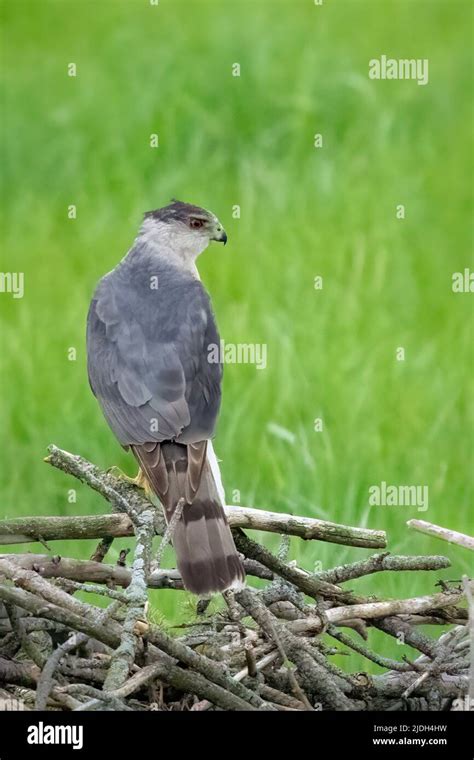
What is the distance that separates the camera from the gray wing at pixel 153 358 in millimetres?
5574

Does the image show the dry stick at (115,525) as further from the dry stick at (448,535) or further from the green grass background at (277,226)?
the green grass background at (277,226)

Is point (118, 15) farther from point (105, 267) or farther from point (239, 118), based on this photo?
point (105, 267)

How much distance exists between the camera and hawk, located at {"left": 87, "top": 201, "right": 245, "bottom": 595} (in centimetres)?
506

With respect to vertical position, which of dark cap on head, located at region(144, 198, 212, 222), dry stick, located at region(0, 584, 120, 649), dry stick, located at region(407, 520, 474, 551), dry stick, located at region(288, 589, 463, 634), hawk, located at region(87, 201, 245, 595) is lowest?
dry stick, located at region(0, 584, 120, 649)

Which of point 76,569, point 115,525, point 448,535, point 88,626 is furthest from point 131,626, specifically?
point 448,535

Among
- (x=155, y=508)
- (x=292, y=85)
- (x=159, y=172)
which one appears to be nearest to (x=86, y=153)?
(x=159, y=172)

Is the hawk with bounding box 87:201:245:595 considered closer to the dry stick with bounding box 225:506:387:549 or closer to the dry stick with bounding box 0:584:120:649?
the dry stick with bounding box 225:506:387:549

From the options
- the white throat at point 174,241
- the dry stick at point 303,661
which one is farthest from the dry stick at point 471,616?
the white throat at point 174,241

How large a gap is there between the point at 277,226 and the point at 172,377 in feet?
14.2

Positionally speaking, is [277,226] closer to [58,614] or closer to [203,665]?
[203,665]

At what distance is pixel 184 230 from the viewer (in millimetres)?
6508

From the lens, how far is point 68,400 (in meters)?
8.43

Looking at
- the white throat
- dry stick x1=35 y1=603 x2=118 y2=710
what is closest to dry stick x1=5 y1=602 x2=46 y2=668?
dry stick x1=35 y1=603 x2=118 y2=710

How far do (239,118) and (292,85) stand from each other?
2.48 ft
